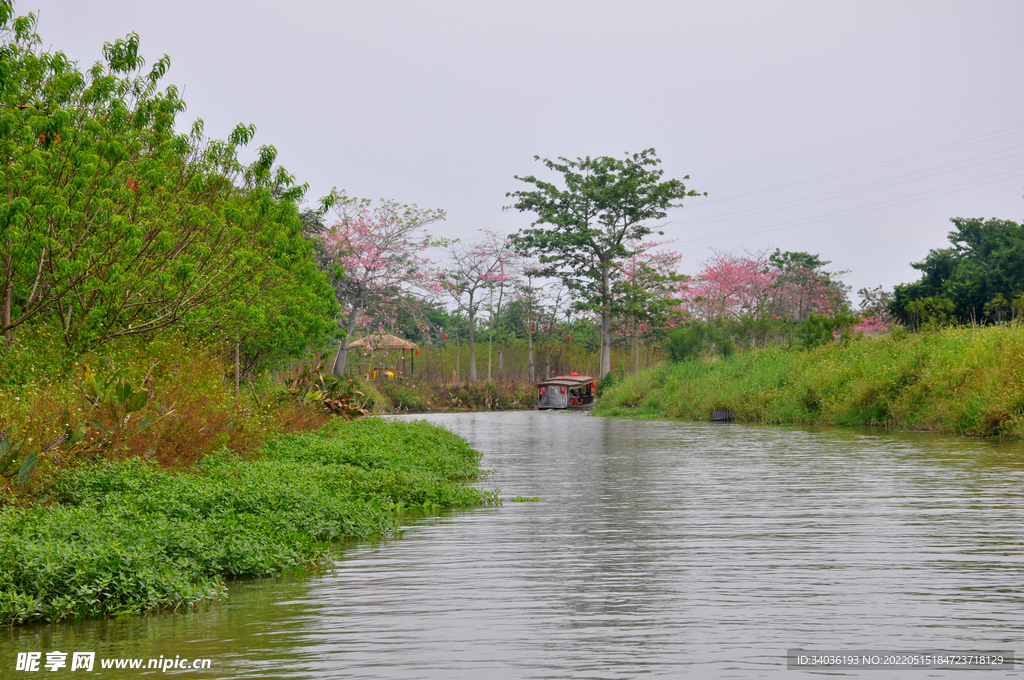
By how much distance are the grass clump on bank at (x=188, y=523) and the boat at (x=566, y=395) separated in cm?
3744

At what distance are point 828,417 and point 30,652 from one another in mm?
26231

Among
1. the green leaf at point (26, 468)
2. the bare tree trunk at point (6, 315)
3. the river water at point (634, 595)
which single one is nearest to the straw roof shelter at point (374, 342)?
the bare tree trunk at point (6, 315)

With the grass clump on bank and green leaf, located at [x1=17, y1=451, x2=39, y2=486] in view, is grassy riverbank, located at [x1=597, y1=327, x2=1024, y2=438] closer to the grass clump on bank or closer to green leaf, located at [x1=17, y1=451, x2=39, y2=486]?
the grass clump on bank

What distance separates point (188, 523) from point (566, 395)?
43851 millimetres

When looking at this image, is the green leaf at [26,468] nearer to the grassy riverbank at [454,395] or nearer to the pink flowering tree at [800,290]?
the grassy riverbank at [454,395]

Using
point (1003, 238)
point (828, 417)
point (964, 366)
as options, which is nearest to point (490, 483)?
point (964, 366)

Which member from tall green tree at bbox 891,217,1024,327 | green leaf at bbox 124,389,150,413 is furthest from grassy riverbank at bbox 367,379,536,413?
green leaf at bbox 124,389,150,413

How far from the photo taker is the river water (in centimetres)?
517

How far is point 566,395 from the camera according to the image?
5116cm

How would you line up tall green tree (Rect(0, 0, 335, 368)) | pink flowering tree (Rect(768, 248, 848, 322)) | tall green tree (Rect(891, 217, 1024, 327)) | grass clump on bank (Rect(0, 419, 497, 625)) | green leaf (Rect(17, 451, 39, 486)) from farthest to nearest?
pink flowering tree (Rect(768, 248, 848, 322)), tall green tree (Rect(891, 217, 1024, 327)), tall green tree (Rect(0, 0, 335, 368)), green leaf (Rect(17, 451, 39, 486)), grass clump on bank (Rect(0, 419, 497, 625))

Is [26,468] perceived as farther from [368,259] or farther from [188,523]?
[368,259]

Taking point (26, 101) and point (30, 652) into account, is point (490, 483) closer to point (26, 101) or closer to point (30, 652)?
point (26, 101)

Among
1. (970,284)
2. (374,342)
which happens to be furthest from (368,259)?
(970,284)

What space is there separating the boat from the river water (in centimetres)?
3794
